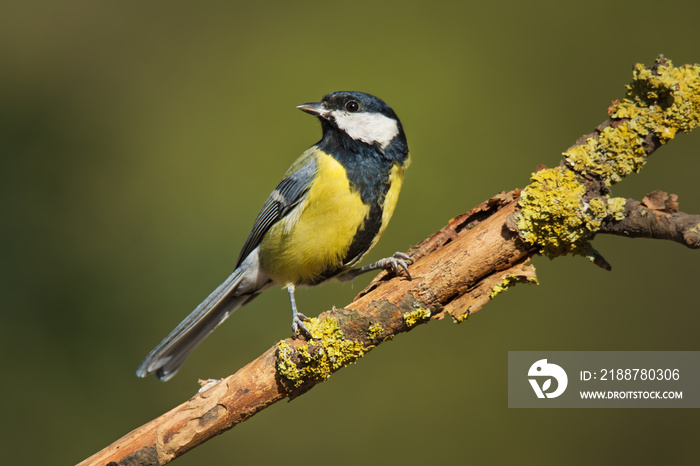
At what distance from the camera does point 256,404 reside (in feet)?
6.52

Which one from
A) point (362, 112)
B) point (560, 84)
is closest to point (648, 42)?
point (560, 84)

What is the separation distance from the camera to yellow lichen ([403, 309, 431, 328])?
1.93 metres

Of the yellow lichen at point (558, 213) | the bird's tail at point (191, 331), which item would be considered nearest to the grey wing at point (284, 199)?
the bird's tail at point (191, 331)

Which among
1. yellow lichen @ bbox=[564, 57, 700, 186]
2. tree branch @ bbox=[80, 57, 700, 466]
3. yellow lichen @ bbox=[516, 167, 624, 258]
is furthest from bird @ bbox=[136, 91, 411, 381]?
yellow lichen @ bbox=[564, 57, 700, 186]

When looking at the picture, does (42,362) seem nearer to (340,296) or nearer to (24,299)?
(24,299)

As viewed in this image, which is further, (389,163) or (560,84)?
(560,84)

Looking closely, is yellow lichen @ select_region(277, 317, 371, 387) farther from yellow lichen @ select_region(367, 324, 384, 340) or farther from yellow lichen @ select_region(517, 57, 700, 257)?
yellow lichen @ select_region(517, 57, 700, 257)

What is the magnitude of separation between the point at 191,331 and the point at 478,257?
128cm

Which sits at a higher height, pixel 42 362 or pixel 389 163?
pixel 389 163

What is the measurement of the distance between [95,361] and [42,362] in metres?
0.27

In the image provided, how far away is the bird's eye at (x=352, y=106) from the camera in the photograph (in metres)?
2.52

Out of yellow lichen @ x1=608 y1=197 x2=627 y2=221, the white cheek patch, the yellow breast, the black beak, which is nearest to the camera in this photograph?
yellow lichen @ x1=608 y1=197 x2=627 y2=221

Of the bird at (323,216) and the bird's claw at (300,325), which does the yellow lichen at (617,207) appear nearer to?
the bird at (323,216)

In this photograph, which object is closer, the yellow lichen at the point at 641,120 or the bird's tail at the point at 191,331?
the yellow lichen at the point at 641,120
